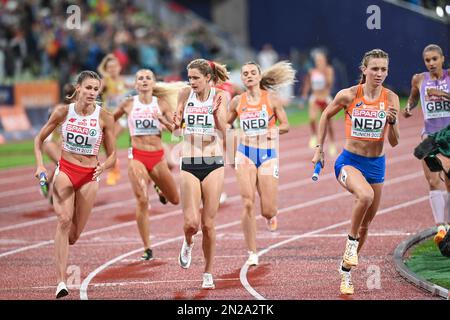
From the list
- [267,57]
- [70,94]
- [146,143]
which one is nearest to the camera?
[146,143]

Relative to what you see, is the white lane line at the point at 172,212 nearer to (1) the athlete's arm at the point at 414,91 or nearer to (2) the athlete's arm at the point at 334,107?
(1) the athlete's arm at the point at 414,91

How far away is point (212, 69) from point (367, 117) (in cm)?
163

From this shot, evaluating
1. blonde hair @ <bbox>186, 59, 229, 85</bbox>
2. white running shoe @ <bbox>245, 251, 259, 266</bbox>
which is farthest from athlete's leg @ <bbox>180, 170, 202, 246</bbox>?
white running shoe @ <bbox>245, 251, 259, 266</bbox>

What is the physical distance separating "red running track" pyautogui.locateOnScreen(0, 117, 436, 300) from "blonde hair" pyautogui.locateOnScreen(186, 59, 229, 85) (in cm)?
205

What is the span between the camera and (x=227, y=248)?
39.3ft

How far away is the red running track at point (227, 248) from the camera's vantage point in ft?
31.1

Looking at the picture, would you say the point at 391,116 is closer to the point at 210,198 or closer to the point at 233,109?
the point at 210,198

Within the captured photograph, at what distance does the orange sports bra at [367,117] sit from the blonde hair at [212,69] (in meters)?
1.39

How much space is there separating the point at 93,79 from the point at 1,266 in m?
3.02

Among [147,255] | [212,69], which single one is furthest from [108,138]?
[147,255]

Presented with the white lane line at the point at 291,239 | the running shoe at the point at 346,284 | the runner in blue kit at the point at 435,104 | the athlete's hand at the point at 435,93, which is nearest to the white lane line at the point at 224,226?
the white lane line at the point at 291,239

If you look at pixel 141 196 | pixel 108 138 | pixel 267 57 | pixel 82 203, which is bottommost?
pixel 141 196

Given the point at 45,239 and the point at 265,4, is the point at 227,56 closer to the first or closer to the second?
the point at 265,4

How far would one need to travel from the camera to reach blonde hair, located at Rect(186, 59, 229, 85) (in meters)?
9.44
